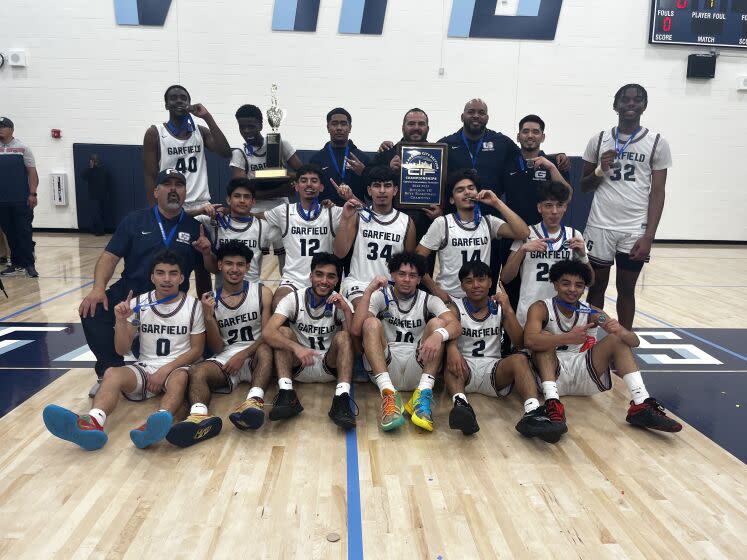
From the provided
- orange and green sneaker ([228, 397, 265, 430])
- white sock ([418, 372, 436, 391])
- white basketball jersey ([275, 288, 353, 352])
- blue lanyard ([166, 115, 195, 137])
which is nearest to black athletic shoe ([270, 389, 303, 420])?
orange and green sneaker ([228, 397, 265, 430])

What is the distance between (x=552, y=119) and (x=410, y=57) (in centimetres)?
285

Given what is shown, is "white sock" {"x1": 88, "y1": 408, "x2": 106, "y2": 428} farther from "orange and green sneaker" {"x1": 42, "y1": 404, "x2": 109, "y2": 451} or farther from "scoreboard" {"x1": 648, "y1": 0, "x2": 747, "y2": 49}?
"scoreboard" {"x1": 648, "y1": 0, "x2": 747, "y2": 49}

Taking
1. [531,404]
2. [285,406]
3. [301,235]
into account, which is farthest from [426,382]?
[301,235]

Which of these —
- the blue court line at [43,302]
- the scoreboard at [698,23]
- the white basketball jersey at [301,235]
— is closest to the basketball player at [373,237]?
the white basketball jersey at [301,235]

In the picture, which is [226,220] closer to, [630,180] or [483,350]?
[483,350]

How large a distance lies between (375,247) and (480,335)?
931 millimetres

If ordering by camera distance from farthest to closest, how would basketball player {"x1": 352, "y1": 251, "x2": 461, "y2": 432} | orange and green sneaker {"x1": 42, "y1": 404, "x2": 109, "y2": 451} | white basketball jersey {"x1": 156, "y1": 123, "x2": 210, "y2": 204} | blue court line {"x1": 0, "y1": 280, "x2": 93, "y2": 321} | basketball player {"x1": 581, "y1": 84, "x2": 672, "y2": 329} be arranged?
blue court line {"x1": 0, "y1": 280, "x2": 93, "y2": 321}
white basketball jersey {"x1": 156, "y1": 123, "x2": 210, "y2": 204}
basketball player {"x1": 581, "y1": 84, "x2": 672, "y2": 329}
basketball player {"x1": 352, "y1": 251, "x2": 461, "y2": 432}
orange and green sneaker {"x1": 42, "y1": 404, "x2": 109, "y2": 451}

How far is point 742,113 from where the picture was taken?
1100cm

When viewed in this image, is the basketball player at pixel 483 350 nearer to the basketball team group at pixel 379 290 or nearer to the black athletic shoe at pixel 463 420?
the basketball team group at pixel 379 290

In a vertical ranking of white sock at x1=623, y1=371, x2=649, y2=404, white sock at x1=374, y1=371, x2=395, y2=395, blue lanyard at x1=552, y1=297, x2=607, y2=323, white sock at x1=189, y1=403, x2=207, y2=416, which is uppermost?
blue lanyard at x1=552, y1=297, x2=607, y2=323

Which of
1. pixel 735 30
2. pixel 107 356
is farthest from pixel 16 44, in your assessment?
pixel 735 30

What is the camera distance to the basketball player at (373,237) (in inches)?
157

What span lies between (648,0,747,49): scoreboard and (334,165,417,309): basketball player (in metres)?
8.87

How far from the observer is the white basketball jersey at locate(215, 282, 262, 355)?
145 inches
